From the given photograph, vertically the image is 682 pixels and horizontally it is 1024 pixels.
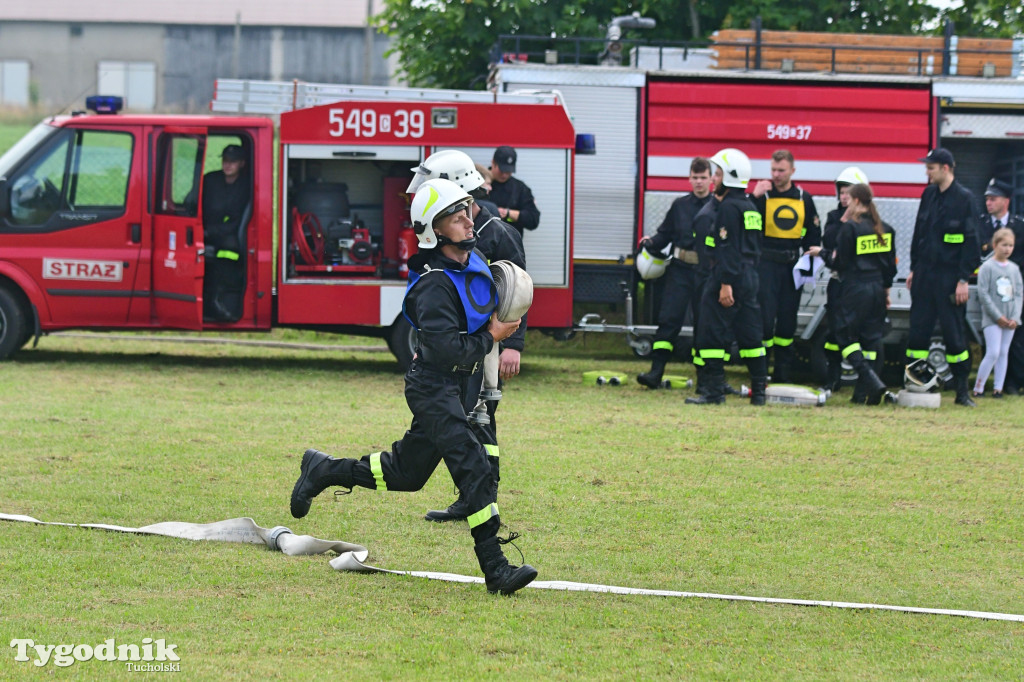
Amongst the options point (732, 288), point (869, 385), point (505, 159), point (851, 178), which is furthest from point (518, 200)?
point (869, 385)

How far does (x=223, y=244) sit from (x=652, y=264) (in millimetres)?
4026

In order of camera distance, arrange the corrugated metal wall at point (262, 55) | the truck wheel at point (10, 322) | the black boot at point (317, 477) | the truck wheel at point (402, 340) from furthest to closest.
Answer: the corrugated metal wall at point (262, 55) → the truck wheel at point (402, 340) → the truck wheel at point (10, 322) → the black boot at point (317, 477)

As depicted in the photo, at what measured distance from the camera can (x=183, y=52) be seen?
46.1 meters

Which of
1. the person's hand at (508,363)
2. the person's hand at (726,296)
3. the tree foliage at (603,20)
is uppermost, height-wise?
the tree foliage at (603,20)

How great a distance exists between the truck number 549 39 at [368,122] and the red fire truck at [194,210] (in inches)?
0.5

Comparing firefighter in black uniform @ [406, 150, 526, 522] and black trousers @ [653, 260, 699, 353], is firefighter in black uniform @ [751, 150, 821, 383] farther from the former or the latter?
firefighter in black uniform @ [406, 150, 526, 522]

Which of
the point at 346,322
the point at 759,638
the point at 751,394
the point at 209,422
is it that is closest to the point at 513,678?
the point at 759,638

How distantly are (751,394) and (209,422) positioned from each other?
4589 millimetres

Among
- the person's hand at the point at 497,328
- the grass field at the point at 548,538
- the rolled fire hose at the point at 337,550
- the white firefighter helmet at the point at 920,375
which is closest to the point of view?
the grass field at the point at 548,538

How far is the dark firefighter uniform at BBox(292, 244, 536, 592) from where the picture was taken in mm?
5332

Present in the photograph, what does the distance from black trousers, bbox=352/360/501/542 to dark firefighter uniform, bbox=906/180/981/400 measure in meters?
7.08

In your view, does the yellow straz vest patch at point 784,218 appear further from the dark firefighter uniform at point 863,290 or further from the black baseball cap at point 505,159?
the black baseball cap at point 505,159

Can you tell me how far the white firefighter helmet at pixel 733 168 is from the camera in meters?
10.8

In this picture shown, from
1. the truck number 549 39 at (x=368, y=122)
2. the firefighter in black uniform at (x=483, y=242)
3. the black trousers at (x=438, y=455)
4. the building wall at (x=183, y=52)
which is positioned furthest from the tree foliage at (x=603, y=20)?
the building wall at (x=183, y=52)
